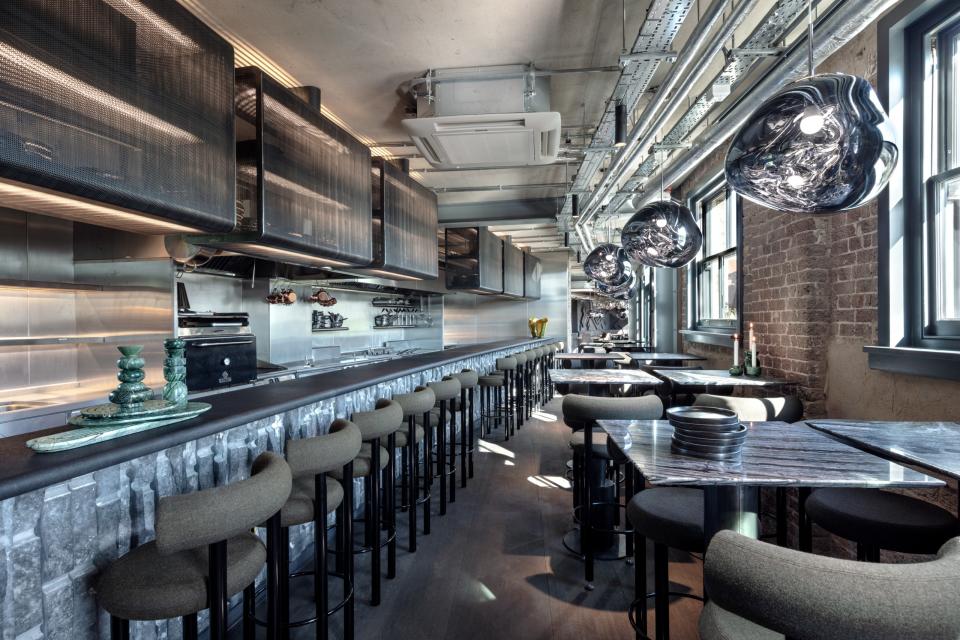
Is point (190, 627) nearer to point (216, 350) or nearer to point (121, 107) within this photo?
point (121, 107)

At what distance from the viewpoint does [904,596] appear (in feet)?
2.57

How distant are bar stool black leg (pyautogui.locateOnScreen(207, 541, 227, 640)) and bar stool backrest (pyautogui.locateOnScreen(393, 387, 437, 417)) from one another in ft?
5.02

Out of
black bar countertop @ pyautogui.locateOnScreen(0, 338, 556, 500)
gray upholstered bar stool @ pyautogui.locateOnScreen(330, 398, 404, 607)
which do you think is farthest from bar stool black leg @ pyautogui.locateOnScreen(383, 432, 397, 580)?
black bar countertop @ pyautogui.locateOnScreen(0, 338, 556, 500)

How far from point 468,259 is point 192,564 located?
636 centimetres

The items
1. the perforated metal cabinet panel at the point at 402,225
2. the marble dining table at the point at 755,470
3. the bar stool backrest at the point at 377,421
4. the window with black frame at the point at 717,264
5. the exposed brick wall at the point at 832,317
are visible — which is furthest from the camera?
the window with black frame at the point at 717,264

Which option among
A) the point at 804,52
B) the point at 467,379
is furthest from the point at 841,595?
the point at 467,379

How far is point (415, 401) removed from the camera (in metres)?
2.94

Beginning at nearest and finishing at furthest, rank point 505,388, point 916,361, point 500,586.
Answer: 1. point 916,361
2. point 500,586
3. point 505,388

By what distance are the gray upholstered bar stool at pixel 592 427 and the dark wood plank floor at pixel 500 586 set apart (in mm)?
198

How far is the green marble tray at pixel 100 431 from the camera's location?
1.42 m

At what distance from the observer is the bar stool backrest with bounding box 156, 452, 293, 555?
122cm

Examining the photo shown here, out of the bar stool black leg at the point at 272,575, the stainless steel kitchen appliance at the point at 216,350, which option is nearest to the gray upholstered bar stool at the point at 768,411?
the bar stool black leg at the point at 272,575

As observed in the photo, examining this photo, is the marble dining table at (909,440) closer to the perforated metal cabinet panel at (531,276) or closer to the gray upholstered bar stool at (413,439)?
the gray upholstered bar stool at (413,439)

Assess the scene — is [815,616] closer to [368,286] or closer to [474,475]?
[474,475]
